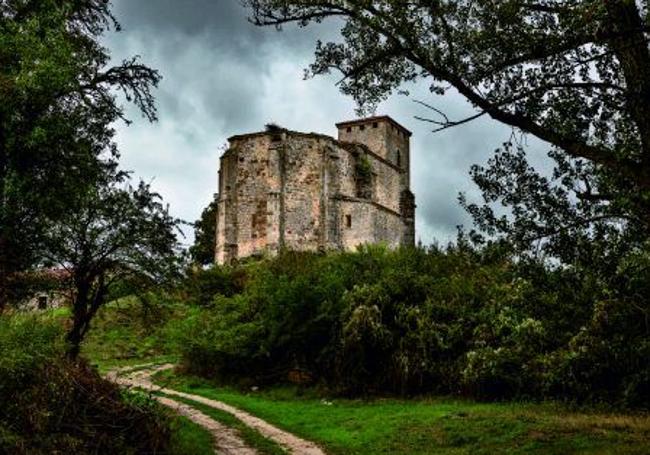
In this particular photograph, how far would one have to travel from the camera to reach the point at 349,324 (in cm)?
2248

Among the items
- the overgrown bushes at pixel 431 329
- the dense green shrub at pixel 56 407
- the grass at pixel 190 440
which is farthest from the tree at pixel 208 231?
the dense green shrub at pixel 56 407

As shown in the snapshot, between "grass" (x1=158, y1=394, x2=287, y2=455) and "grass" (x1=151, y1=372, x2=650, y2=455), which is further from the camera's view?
"grass" (x1=158, y1=394, x2=287, y2=455)

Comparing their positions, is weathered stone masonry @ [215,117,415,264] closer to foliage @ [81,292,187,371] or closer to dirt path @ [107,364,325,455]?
foliage @ [81,292,187,371]

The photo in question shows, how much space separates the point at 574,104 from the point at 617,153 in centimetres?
168

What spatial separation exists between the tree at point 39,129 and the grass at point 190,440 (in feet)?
13.6

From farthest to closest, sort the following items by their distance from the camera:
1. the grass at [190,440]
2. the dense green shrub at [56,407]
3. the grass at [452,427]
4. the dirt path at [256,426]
A: the dirt path at [256,426] < the grass at [452,427] < the grass at [190,440] < the dense green shrub at [56,407]

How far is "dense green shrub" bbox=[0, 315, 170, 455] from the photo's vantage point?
983 cm

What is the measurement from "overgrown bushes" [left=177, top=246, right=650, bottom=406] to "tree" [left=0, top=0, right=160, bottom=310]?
8731 millimetres

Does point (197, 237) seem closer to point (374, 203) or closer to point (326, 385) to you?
point (374, 203)

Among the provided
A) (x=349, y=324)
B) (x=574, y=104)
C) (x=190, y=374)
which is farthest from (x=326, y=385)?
(x=574, y=104)

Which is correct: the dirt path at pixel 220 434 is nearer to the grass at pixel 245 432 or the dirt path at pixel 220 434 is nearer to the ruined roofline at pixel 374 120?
the grass at pixel 245 432

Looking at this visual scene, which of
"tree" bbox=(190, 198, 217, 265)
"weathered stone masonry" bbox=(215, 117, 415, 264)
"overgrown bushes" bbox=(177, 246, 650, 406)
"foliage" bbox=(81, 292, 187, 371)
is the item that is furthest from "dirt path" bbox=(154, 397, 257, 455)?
"tree" bbox=(190, 198, 217, 265)

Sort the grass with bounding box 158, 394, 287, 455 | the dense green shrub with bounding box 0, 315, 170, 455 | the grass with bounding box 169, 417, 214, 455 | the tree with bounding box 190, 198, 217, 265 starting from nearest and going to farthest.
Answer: the dense green shrub with bounding box 0, 315, 170, 455 < the grass with bounding box 169, 417, 214, 455 < the grass with bounding box 158, 394, 287, 455 < the tree with bounding box 190, 198, 217, 265

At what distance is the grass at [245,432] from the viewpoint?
46.9ft
